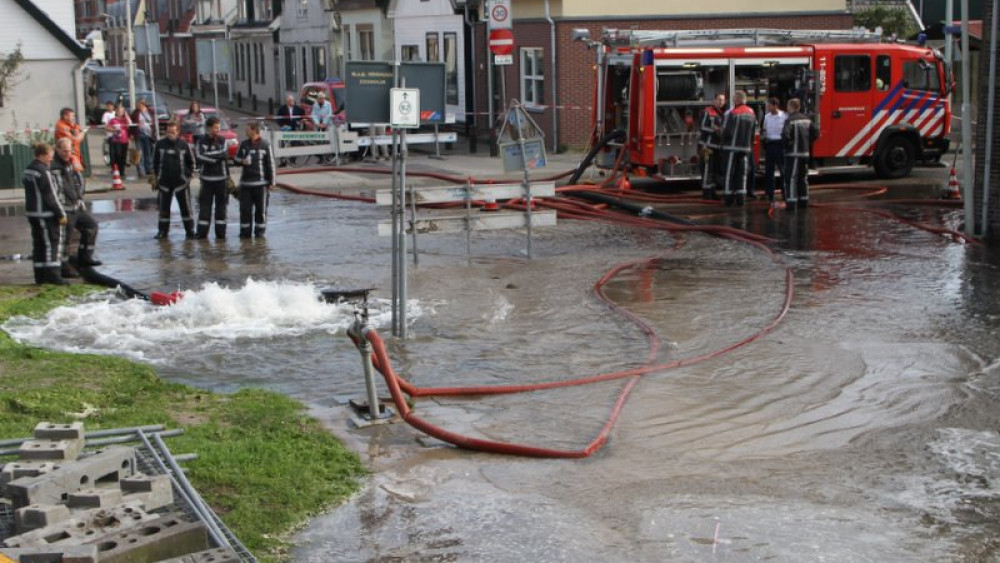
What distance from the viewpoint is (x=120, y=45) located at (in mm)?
80250

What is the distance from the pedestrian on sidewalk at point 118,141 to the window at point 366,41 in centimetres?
1599

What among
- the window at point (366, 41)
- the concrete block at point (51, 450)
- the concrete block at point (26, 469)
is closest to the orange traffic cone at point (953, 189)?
the concrete block at point (51, 450)

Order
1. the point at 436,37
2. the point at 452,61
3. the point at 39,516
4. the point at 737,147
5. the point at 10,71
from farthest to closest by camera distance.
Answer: the point at 436,37 < the point at 452,61 < the point at 10,71 < the point at 737,147 < the point at 39,516

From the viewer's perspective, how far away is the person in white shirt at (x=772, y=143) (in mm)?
19328

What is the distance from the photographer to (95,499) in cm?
548

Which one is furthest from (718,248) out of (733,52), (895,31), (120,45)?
(120,45)

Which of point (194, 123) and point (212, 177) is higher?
point (194, 123)

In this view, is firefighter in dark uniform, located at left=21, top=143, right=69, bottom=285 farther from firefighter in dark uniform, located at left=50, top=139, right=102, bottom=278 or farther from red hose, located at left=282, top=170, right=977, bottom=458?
red hose, located at left=282, top=170, right=977, bottom=458

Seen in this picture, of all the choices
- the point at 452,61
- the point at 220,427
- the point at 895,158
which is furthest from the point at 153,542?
the point at 452,61

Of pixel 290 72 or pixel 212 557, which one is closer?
pixel 212 557

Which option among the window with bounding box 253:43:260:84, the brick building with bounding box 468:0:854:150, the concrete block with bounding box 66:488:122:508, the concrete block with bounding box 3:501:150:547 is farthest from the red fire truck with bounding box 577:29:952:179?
the window with bounding box 253:43:260:84

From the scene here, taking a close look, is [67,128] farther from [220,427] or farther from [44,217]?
[220,427]

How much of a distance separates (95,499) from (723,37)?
58.0 ft

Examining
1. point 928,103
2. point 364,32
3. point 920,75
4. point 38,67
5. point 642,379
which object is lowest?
point 642,379
